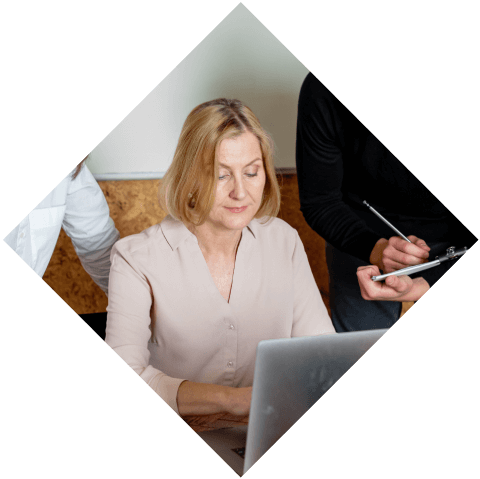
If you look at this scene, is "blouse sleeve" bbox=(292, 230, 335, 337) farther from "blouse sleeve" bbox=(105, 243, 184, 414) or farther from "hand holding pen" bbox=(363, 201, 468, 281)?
"blouse sleeve" bbox=(105, 243, 184, 414)

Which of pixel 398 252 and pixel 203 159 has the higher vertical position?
pixel 203 159

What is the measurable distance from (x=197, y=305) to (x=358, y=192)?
582mm

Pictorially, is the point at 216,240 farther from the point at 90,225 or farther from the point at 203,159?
the point at 90,225

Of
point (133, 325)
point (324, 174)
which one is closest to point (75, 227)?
point (133, 325)

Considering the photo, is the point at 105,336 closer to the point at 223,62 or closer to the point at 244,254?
the point at 244,254

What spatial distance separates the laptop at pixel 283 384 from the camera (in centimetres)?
152

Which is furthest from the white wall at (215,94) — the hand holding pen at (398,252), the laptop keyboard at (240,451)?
the laptop keyboard at (240,451)

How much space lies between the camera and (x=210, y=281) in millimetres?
1590

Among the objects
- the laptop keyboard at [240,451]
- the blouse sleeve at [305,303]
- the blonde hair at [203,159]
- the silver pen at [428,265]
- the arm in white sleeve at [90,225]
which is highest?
the arm in white sleeve at [90,225]

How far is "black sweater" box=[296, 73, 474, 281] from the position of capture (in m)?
1.66

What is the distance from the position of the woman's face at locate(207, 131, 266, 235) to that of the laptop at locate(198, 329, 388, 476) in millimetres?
348

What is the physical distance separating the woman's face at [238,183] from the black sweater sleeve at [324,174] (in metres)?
0.16

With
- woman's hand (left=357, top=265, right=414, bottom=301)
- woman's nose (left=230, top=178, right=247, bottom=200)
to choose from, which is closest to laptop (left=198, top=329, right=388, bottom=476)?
woman's hand (left=357, top=265, right=414, bottom=301)

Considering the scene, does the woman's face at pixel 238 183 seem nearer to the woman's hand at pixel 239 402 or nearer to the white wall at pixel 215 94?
the white wall at pixel 215 94
